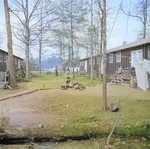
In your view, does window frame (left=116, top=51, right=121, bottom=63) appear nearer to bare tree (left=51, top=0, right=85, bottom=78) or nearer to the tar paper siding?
the tar paper siding

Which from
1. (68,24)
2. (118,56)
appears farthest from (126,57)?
(68,24)

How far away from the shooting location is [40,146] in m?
2.82

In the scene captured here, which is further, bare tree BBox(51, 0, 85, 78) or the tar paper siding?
bare tree BBox(51, 0, 85, 78)

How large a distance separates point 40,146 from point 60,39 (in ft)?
52.8

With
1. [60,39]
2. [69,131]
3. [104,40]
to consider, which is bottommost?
[69,131]

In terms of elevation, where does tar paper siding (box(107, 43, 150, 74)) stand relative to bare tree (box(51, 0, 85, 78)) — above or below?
below

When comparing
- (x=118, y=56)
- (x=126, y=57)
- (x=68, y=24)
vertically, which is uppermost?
(x=68, y=24)

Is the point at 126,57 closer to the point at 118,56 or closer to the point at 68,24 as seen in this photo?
the point at 118,56

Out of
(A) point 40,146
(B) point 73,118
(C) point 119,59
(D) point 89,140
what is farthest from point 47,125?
(C) point 119,59

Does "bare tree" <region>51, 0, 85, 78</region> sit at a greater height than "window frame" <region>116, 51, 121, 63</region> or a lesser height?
greater

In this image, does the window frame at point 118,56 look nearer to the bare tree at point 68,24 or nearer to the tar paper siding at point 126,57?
the tar paper siding at point 126,57

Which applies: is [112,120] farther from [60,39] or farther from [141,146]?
[60,39]

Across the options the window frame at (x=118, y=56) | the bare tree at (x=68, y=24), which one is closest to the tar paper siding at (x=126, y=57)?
the window frame at (x=118, y=56)

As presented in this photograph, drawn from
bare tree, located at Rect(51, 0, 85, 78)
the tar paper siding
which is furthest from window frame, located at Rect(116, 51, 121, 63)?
bare tree, located at Rect(51, 0, 85, 78)
